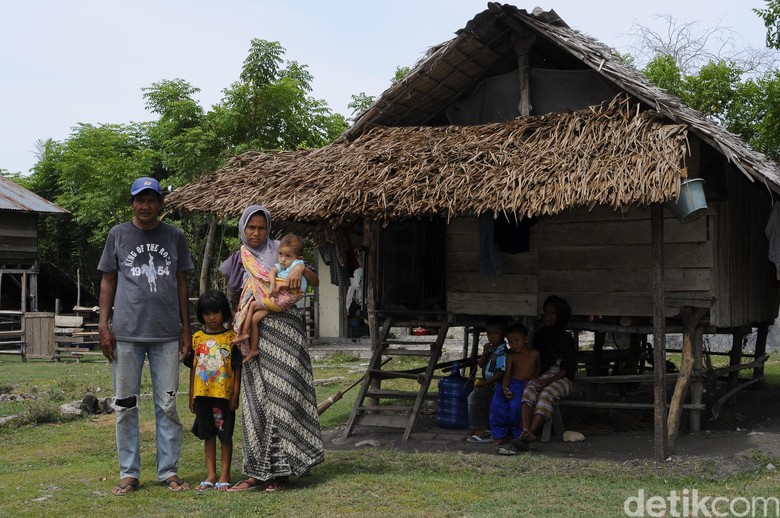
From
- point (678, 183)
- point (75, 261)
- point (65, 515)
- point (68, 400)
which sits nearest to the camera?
point (65, 515)

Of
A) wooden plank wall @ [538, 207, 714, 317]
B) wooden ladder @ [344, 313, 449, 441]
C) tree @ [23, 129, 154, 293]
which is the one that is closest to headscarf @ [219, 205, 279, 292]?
wooden ladder @ [344, 313, 449, 441]

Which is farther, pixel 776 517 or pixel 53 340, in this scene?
pixel 53 340

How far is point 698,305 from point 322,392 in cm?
613

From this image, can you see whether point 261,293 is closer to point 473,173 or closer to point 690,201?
point 473,173

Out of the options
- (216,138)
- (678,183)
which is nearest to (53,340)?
(216,138)

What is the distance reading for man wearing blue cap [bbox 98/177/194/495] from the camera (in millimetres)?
6273

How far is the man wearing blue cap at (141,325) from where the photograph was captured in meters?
6.27

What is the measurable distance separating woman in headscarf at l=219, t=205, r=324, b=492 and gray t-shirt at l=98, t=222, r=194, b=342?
626 millimetres

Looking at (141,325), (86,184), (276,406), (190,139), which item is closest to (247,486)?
(276,406)

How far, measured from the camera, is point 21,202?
24.8m

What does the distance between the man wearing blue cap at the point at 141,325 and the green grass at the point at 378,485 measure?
1.11 feet

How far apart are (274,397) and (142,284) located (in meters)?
1.26

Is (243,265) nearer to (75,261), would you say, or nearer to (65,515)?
(65,515)

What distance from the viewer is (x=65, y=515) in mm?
5809
